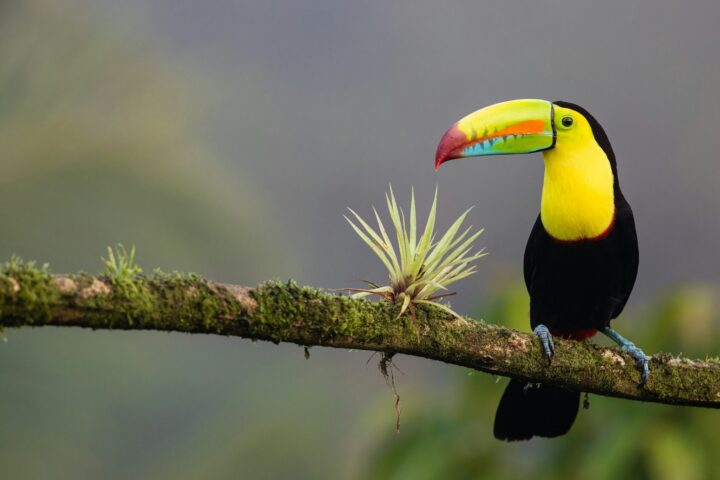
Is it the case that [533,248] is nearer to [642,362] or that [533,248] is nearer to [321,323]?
[642,362]

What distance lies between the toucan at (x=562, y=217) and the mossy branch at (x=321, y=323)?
1.24ft

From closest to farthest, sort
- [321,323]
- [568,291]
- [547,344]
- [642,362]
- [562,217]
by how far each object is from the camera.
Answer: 1. [321,323]
2. [547,344]
3. [642,362]
4. [562,217]
5. [568,291]

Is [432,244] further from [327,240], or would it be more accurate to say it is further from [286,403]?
[327,240]

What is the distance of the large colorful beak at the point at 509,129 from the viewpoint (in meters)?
3.60

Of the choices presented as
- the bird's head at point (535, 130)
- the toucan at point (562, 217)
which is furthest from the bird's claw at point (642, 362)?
the bird's head at point (535, 130)

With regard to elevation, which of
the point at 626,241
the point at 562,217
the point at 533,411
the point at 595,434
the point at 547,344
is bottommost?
the point at 595,434

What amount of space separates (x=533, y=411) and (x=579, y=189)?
29.9 inches

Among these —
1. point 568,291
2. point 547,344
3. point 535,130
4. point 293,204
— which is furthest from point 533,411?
point 293,204

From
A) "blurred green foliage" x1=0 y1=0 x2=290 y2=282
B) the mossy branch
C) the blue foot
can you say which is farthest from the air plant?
"blurred green foliage" x1=0 y1=0 x2=290 y2=282

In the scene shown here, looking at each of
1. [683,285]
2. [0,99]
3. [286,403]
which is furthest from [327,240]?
[683,285]

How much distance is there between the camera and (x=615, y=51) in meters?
35.3

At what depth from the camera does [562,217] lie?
362 centimetres

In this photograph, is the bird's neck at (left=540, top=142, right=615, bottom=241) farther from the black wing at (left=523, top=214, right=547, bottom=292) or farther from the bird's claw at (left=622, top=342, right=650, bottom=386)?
the bird's claw at (left=622, top=342, right=650, bottom=386)

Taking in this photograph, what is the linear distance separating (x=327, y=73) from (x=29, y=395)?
24938 mm
